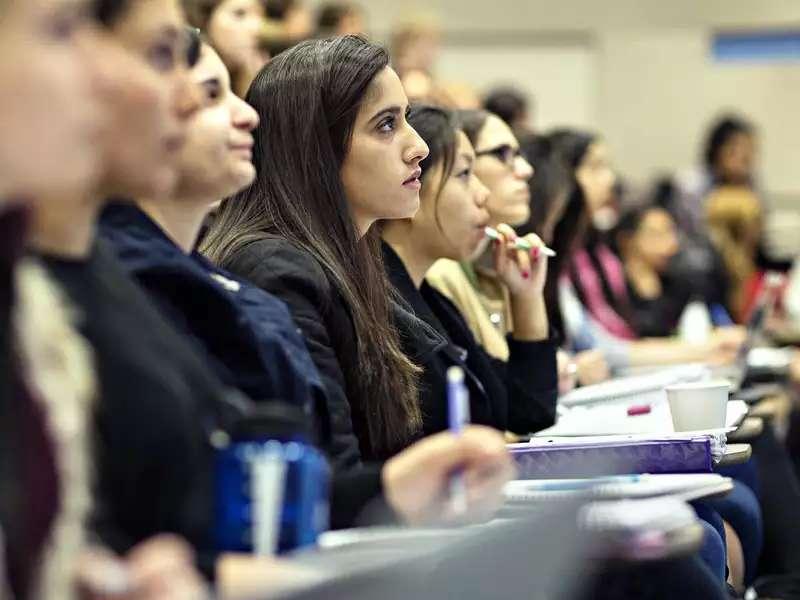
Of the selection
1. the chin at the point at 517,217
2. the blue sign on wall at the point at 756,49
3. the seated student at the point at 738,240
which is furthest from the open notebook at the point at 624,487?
the blue sign on wall at the point at 756,49

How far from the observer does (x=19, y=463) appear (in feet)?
4.64

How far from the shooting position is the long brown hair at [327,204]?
261 centimetres

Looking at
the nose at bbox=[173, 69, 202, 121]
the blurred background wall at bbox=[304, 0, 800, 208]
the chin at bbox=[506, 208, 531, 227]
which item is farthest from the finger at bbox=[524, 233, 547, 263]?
the blurred background wall at bbox=[304, 0, 800, 208]

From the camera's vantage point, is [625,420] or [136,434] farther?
[625,420]

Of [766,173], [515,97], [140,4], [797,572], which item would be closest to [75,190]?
[140,4]

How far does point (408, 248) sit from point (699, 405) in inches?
30.6

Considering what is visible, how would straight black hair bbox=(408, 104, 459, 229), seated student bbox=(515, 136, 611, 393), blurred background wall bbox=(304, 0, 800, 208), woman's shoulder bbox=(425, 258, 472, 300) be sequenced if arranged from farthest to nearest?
blurred background wall bbox=(304, 0, 800, 208) → seated student bbox=(515, 136, 611, 393) → woman's shoulder bbox=(425, 258, 472, 300) → straight black hair bbox=(408, 104, 459, 229)

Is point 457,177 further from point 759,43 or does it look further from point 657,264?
point 759,43

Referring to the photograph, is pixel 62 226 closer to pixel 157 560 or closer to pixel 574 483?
pixel 157 560

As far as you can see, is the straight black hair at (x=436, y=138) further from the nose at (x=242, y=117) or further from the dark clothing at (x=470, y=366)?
the nose at (x=242, y=117)

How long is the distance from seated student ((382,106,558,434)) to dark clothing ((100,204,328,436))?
93 centimetres

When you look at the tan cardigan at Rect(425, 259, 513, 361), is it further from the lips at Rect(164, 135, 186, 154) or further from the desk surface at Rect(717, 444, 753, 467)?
the lips at Rect(164, 135, 186, 154)

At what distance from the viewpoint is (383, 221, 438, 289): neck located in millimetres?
3293

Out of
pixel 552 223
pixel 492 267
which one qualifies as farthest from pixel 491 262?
pixel 552 223
